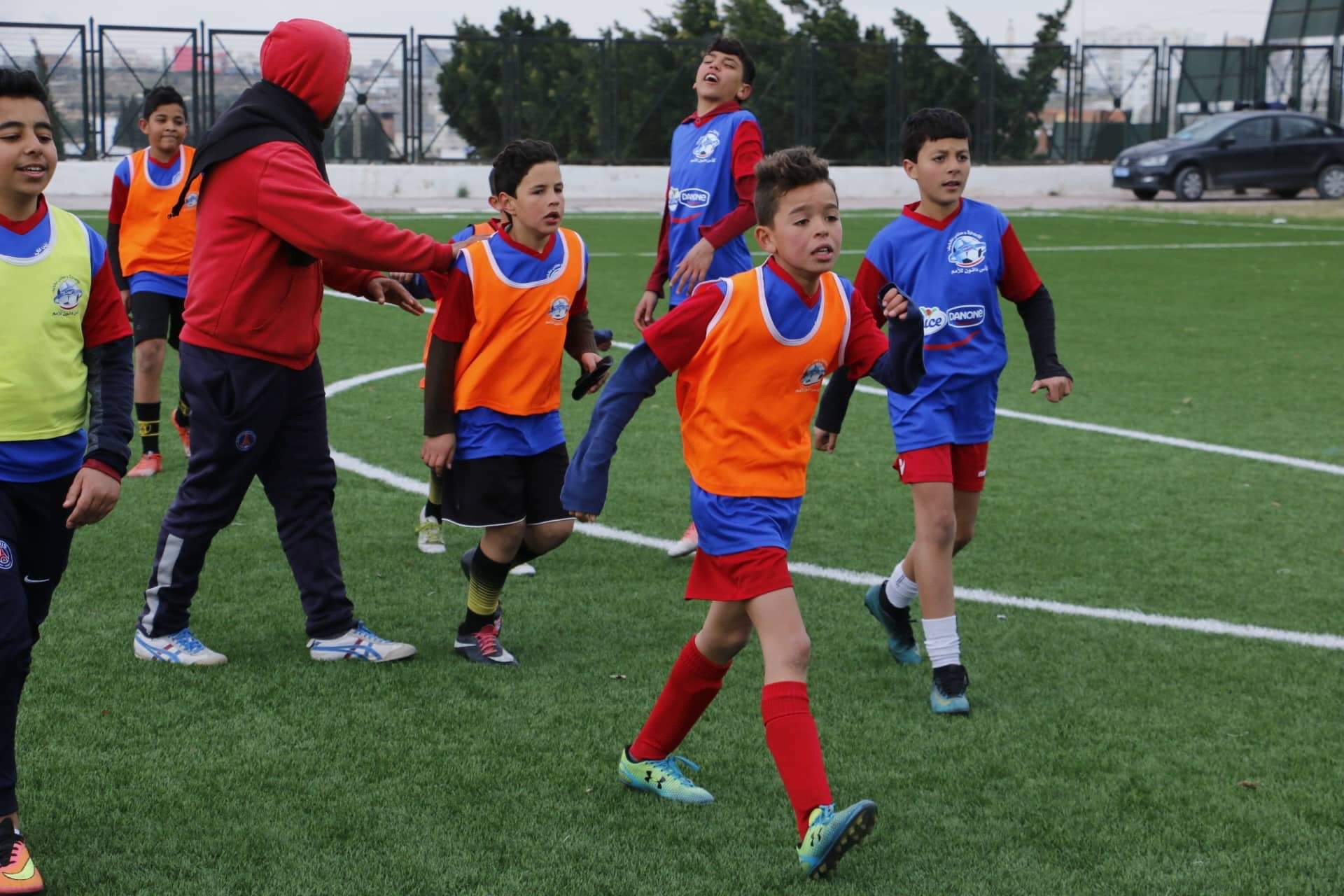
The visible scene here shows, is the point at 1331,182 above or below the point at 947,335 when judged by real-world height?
above

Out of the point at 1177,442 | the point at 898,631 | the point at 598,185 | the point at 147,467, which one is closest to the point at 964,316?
the point at 898,631

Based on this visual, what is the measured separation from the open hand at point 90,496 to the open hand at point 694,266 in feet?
11.1

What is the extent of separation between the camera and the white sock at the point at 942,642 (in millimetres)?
4848

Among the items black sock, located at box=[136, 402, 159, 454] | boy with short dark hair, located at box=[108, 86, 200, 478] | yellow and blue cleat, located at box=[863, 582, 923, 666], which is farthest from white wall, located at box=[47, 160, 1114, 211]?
yellow and blue cleat, located at box=[863, 582, 923, 666]

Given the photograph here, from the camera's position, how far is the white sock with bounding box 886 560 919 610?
5.25 meters

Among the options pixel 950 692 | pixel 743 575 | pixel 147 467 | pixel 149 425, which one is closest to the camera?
pixel 743 575

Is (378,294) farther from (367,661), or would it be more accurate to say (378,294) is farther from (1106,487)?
(1106,487)

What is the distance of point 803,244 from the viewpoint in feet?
12.5

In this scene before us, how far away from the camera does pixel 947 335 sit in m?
5.03

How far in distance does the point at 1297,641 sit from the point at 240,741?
3.53 meters

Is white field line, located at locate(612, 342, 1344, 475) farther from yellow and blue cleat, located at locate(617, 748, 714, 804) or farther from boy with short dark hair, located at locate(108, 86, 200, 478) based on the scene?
yellow and blue cleat, located at locate(617, 748, 714, 804)

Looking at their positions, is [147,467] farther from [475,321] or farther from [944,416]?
[944,416]

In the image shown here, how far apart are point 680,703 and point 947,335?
1.65 meters

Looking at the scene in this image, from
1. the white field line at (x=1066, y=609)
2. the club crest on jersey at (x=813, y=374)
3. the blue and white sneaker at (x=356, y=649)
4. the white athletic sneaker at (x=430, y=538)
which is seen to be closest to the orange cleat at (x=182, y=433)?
the white athletic sneaker at (x=430, y=538)
